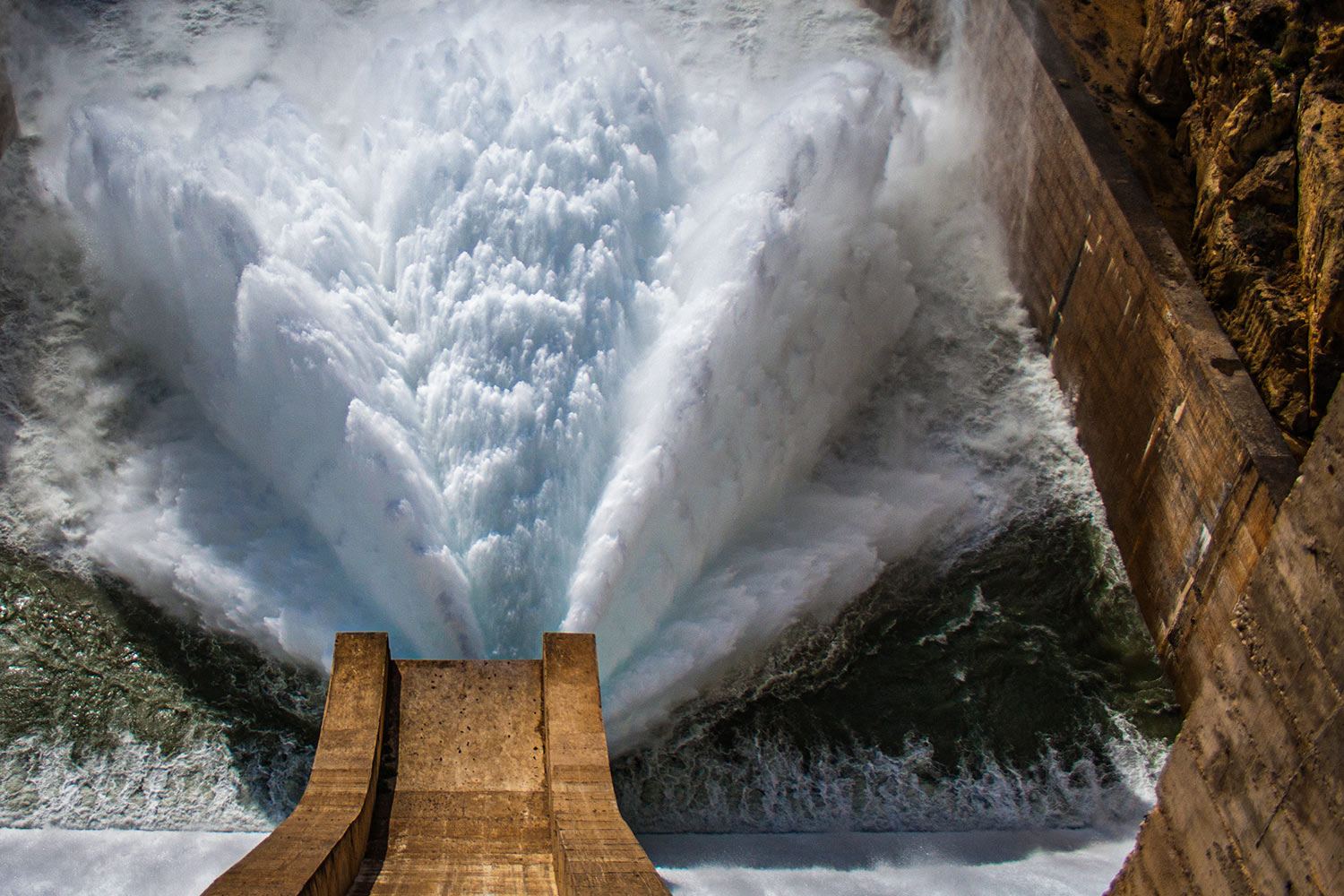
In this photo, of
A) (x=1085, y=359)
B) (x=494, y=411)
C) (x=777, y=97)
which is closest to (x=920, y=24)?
(x=777, y=97)

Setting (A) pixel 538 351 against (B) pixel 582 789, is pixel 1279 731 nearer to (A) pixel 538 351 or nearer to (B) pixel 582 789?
(B) pixel 582 789

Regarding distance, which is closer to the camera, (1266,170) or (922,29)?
(1266,170)

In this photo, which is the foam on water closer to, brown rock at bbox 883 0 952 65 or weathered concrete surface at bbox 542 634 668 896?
weathered concrete surface at bbox 542 634 668 896

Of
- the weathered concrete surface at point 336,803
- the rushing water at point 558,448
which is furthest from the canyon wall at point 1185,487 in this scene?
the weathered concrete surface at point 336,803

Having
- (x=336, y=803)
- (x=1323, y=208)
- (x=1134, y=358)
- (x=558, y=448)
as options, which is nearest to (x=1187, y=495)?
(x=1134, y=358)

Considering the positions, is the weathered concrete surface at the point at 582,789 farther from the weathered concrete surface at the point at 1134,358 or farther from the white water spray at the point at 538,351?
the weathered concrete surface at the point at 1134,358

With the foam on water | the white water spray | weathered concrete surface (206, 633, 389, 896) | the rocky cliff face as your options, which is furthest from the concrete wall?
weathered concrete surface (206, 633, 389, 896)
